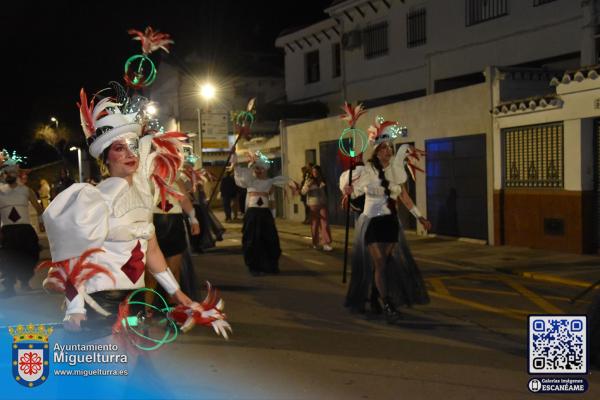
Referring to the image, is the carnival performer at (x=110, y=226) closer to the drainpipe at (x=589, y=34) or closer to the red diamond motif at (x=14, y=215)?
the red diamond motif at (x=14, y=215)

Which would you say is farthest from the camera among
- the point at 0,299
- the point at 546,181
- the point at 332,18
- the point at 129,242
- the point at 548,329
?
the point at 332,18

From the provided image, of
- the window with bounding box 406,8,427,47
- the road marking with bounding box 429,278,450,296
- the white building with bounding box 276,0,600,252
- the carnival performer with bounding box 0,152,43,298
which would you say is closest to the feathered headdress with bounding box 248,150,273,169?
the road marking with bounding box 429,278,450,296

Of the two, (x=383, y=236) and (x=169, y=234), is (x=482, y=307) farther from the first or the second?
(x=169, y=234)

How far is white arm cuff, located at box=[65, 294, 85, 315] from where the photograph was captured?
3742 mm

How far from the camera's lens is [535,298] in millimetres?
9094

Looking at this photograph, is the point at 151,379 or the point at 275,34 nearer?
the point at 151,379

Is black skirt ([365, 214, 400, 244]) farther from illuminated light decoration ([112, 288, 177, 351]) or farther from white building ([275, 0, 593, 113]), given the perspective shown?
white building ([275, 0, 593, 113])

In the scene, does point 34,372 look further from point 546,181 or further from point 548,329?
point 546,181

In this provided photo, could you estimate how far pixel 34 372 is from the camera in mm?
4059

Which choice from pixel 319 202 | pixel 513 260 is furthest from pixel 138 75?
pixel 319 202

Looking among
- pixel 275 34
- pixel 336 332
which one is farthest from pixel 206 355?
pixel 275 34

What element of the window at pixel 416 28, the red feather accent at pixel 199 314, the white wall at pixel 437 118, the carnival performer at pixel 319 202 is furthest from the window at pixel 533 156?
the red feather accent at pixel 199 314

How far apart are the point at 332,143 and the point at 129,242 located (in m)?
17.6

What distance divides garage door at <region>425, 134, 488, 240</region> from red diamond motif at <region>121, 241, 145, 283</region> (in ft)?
39.6
